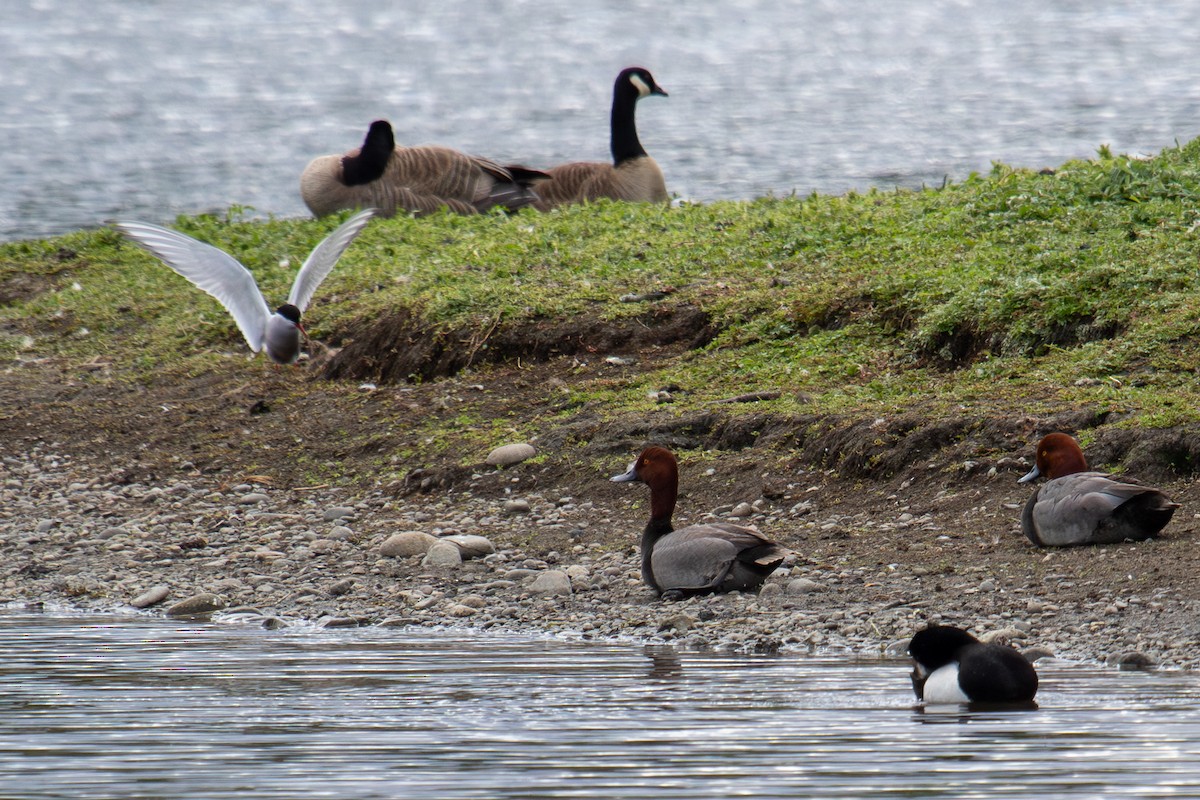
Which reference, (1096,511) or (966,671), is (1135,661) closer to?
(966,671)

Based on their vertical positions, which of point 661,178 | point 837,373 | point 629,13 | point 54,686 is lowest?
point 54,686

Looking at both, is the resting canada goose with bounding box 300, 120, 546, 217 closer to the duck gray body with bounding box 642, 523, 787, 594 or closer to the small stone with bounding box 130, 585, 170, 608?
the small stone with bounding box 130, 585, 170, 608

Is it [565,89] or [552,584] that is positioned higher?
[565,89]

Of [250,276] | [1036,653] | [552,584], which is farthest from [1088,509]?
[250,276]

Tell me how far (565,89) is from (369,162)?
16295 mm

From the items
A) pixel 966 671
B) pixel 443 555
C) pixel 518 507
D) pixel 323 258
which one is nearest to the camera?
pixel 966 671

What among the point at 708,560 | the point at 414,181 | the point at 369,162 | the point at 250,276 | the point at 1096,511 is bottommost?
the point at 708,560

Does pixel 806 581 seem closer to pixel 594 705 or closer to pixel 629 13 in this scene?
pixel 594 705

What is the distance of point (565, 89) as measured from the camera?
32.0 metres

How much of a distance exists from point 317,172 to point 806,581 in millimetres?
9905

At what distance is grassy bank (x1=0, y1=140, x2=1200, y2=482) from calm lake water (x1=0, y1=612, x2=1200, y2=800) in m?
3.16

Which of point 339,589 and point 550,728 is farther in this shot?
point 339,589

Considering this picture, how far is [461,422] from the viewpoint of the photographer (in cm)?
1085

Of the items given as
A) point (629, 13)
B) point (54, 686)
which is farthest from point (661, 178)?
point (629, 13)
